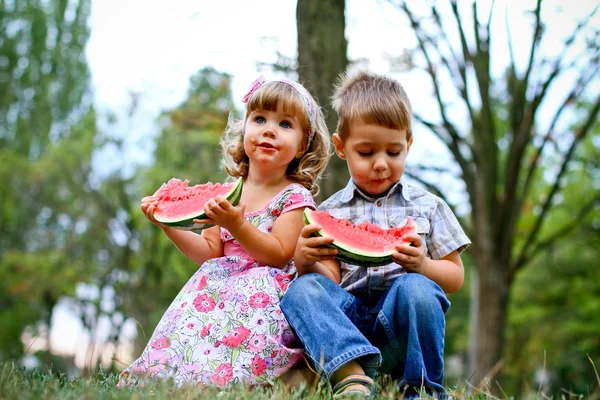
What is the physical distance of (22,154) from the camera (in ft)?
78.1

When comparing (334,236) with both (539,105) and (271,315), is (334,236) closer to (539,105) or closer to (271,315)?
(271,315)

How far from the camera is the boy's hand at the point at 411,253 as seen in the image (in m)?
2.96

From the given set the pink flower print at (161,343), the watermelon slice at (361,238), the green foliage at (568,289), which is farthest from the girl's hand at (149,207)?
the green foliage at (568,289)

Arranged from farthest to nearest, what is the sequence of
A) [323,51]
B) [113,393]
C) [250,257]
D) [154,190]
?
[154,190] < [323,51] < [250,257] < [113,393]

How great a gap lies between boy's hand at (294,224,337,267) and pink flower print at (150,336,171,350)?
792 mm

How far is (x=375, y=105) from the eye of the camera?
3.27 meters

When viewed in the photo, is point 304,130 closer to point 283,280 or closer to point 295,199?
point 295,199

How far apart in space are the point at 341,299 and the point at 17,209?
76.5 feet

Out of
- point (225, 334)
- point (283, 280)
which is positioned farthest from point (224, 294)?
point (283, 280)

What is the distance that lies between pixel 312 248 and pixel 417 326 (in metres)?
0.63

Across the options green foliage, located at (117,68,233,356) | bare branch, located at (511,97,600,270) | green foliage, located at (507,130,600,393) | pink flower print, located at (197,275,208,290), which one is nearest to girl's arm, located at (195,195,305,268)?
pink flower print, located at (197,275,208,290)

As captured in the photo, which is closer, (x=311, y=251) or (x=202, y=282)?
(x=311, y=251)

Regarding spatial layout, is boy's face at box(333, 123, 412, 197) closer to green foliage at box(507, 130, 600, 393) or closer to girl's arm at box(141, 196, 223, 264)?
girl's arm at box(141, 196, 223, 264)

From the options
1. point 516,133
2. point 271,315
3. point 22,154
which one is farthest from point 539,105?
point 22,154
